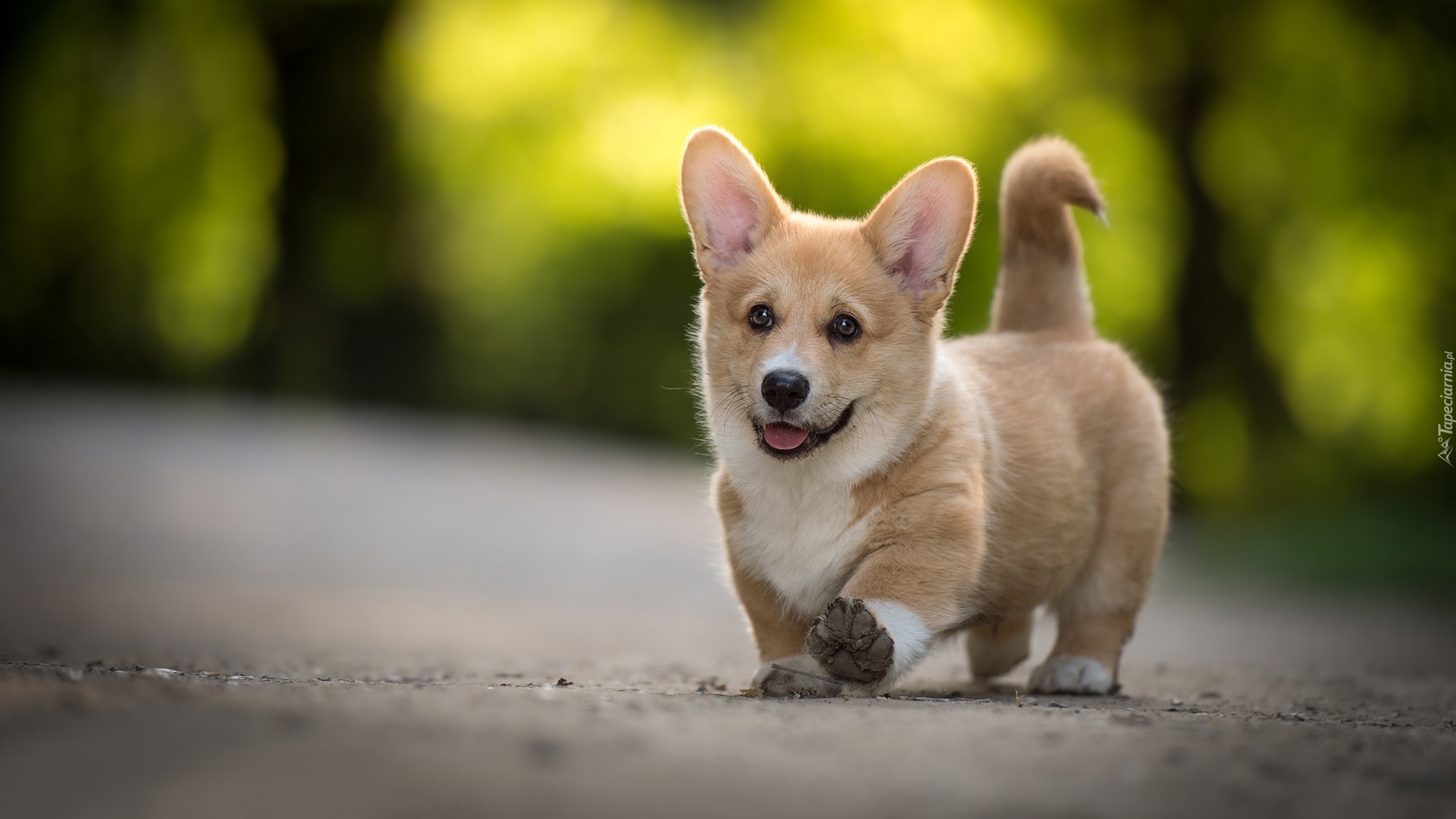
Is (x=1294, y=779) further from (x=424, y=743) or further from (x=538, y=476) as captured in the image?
(x=538, y=476)

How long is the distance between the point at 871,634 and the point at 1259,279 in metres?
12.3

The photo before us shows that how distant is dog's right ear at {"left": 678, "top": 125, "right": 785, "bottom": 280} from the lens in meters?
4.53

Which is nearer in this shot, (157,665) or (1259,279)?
(157,665)

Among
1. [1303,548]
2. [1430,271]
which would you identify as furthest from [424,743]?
[1430,271]

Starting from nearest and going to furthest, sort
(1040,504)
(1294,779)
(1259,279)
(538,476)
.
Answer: (1294,779) < (1040,504) < (538,476) < (1259,279)

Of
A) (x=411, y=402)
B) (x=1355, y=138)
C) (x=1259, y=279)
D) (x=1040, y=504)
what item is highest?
(x=1355, y=138)

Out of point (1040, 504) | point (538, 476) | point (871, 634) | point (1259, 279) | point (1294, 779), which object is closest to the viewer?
point (1294, 779)

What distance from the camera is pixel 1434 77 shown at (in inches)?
543

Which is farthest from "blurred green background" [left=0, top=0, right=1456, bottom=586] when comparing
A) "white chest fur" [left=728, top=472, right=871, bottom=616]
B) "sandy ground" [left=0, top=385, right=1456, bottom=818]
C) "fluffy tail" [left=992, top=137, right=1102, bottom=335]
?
"white chest fur" [left=728, top=472, right=871, bottom=616]

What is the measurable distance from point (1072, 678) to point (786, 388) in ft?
5.16

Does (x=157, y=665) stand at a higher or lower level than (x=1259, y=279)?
lower

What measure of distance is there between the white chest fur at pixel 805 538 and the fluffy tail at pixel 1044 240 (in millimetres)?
1628

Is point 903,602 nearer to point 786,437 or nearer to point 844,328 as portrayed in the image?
point 786,437

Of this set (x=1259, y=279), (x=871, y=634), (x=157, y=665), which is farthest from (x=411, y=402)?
(x=871, y=634)
